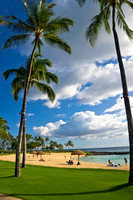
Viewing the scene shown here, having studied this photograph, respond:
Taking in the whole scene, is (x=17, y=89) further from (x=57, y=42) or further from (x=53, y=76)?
(x=57, y=42)

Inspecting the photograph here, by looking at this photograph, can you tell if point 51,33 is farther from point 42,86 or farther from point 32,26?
point 42,86

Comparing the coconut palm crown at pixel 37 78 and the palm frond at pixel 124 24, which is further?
the coconut palm crown at pixel 37 78

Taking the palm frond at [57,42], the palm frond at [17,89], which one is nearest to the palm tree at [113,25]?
the palm frond at [57,42]

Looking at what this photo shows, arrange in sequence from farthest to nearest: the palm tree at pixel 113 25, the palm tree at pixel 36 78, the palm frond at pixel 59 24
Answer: the palm tree at pixel 36 78, the palm frond at pixel 59 24, the palm tree at pixel 113 25

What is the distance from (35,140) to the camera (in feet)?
400

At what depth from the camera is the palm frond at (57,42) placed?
13250mm

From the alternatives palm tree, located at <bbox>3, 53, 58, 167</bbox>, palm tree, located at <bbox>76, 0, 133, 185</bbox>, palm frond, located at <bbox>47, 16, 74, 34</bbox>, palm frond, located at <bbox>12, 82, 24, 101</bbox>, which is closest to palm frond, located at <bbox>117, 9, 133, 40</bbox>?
palm tree, located at <bbox>76, 0, 133, 185</bbox>

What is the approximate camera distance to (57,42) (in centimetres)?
1362

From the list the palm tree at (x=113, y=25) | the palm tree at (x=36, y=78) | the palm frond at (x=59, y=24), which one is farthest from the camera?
the palm tree at (x=36, y=78)

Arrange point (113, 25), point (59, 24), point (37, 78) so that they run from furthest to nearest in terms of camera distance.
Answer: point (37, 78)
point (59, 24)
point (113, 25)

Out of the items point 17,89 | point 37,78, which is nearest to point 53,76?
point 37,78

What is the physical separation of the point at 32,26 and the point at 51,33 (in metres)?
1.79

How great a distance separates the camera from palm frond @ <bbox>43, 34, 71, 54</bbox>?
1325 centimetres

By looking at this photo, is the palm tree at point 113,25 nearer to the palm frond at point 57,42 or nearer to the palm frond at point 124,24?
the palm frond at point 124,24
